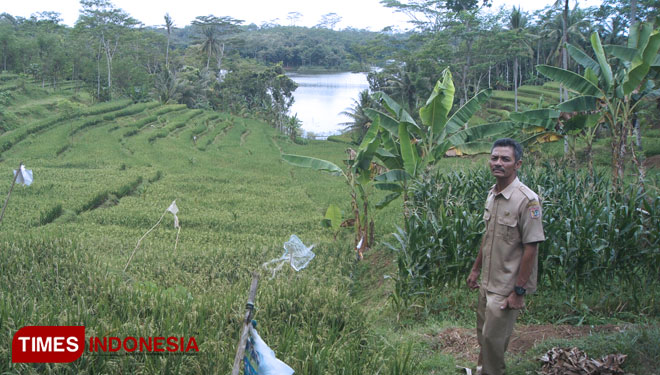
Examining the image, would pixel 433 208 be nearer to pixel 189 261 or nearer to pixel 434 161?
pixel 434 161

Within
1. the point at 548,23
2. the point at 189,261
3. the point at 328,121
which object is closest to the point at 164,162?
the point at 189,261

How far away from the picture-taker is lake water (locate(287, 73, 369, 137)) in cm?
5116

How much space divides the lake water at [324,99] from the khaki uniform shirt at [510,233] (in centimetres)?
3117

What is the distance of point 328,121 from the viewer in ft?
174

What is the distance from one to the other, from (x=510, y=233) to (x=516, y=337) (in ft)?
4.83

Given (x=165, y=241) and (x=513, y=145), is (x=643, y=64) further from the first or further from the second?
(x=165, y=241)

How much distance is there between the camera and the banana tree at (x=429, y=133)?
8.01 m

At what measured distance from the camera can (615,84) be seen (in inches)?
294

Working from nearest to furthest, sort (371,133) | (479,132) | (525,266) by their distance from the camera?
1. (525,266)
2. (371,133)
3. (479,132)

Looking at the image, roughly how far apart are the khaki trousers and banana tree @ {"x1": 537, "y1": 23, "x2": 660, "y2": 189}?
4.45 m

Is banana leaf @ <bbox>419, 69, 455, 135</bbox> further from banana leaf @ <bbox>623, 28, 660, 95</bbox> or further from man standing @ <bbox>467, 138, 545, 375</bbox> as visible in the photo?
man standing @ <bbox>467, 138, 545, 375</bbox>

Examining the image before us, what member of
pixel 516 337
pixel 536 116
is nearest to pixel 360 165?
pixel 536 116

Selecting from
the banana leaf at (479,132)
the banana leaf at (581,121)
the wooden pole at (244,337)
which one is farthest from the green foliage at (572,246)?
the wooden pole at (244,337)

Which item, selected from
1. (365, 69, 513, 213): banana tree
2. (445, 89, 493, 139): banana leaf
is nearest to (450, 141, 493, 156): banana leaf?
(365, 69, 513, 213): banana tree
